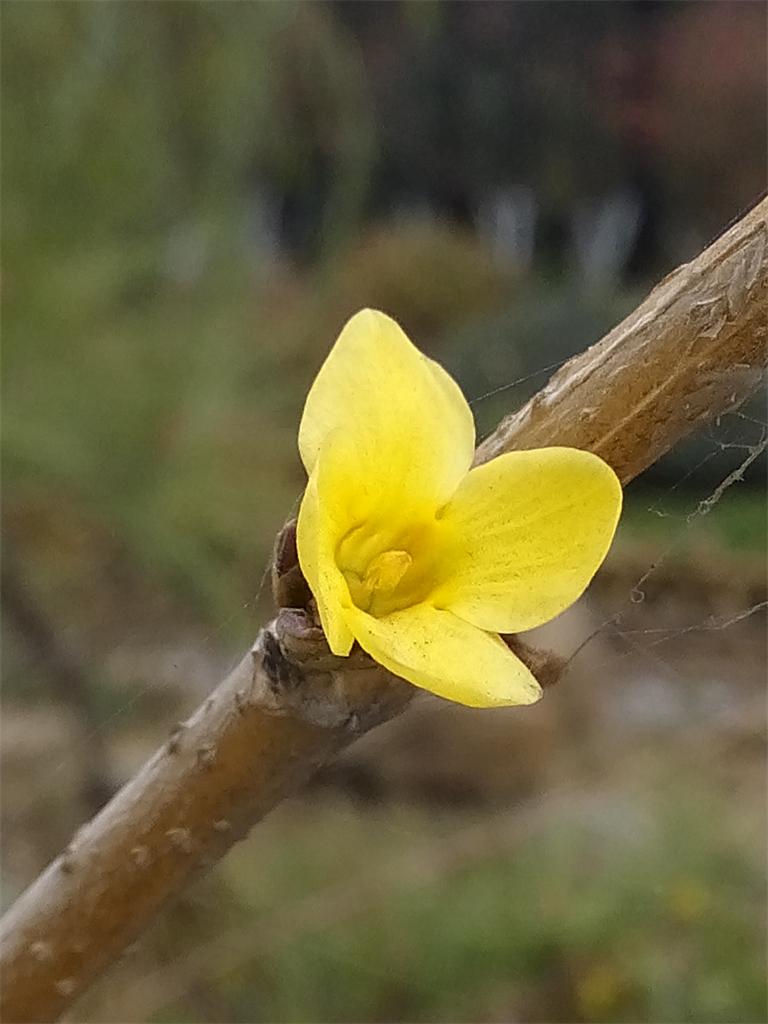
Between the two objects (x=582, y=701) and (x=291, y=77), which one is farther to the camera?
(x=582, y=701)

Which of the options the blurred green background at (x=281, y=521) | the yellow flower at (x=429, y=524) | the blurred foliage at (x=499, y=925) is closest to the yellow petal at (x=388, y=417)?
the yellow flower at (x=429, y=524)

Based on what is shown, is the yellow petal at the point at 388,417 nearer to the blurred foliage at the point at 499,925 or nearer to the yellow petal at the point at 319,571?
the yellow petal at the point at 319,571

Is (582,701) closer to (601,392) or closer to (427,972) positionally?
(427,972)

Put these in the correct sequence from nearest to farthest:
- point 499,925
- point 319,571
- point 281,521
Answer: point 319,571
point 281,521
point 499,925

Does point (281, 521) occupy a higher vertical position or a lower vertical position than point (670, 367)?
lower

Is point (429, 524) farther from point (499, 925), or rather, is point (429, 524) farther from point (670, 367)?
point (499, 925)

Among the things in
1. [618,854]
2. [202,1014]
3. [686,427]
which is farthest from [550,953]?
[686,427]

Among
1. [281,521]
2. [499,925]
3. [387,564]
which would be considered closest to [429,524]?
[387,564]
